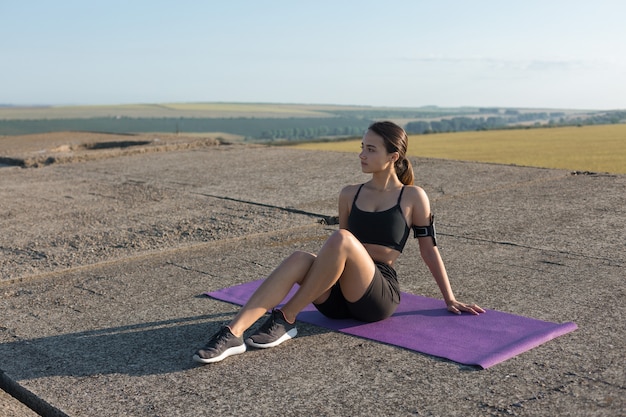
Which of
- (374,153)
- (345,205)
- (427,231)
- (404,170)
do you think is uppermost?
(374,153)

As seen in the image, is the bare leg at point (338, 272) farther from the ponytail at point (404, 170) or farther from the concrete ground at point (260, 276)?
the ponytail at point (404, 170)

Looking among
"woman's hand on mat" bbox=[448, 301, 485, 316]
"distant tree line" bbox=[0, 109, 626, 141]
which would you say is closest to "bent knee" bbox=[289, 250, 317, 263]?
"woman's hand on mat" bbox=[448, 301, 485, 316]

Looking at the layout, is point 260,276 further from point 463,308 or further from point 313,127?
point 313,127

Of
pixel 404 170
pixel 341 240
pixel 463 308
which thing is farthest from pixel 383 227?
pixel 463 308

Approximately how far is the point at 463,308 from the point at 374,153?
1.00 meters

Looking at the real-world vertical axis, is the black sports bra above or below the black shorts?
above

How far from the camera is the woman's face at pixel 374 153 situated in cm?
420

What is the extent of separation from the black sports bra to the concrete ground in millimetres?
555

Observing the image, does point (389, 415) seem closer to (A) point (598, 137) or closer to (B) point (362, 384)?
(B) point (362, 384)

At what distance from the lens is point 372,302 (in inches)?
161

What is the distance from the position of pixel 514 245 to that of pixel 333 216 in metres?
1.91

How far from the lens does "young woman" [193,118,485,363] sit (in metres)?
3.83

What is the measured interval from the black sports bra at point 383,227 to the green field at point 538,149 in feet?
24.9

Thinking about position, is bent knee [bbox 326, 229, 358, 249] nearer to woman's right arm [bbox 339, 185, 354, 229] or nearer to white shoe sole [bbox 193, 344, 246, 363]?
woman's right arm [bbox 339, 185, 354, 229]
